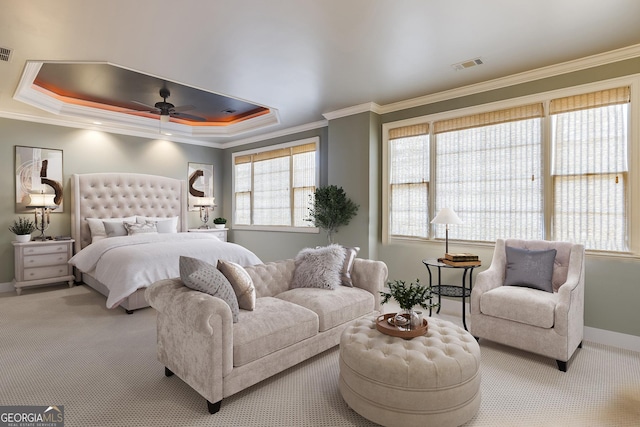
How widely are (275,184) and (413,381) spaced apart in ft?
16.9

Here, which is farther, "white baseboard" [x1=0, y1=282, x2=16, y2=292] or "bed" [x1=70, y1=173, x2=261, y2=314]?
"white baseboard" [x1=0, y1=282, x2=16, y2=292]

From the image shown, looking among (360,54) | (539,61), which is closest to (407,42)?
(360,54)

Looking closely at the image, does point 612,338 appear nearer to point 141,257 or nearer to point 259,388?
point 259,388

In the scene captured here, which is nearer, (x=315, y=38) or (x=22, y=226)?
(x=315, y=38)

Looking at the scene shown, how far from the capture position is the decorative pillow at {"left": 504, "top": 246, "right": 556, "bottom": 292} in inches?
127

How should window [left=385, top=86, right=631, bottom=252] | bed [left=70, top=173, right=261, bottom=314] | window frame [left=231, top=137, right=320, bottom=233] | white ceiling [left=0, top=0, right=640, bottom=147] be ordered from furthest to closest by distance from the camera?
window frame [left=231, top=137, right=320, bottom=233]
bed [left=70, top=173, right=261, bottom=314]
window [left=385, top=86, right=631, bottom=252]
white ceiling [left=0, top=0, right=640, bottom=147]

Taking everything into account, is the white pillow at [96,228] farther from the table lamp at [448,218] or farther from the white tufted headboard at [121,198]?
the table lamp at [448,218]

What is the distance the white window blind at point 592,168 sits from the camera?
3248 millimetres

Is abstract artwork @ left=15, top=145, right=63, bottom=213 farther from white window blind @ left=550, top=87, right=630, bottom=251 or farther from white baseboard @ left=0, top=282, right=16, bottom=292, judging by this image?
white window blind @ left=550, top=87, right=630, bottom=251

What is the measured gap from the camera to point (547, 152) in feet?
12.0

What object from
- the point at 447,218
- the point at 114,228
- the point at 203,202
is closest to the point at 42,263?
the point at 114,228

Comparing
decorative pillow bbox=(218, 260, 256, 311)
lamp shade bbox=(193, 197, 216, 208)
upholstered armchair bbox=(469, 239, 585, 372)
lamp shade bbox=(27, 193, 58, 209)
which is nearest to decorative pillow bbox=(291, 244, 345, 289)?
decorative pillow bbox=(218, 260, 256, 311)

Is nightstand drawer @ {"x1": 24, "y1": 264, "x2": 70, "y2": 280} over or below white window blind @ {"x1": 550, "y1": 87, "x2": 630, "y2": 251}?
below

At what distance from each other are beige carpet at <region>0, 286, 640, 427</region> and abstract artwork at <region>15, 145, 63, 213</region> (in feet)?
8.93
